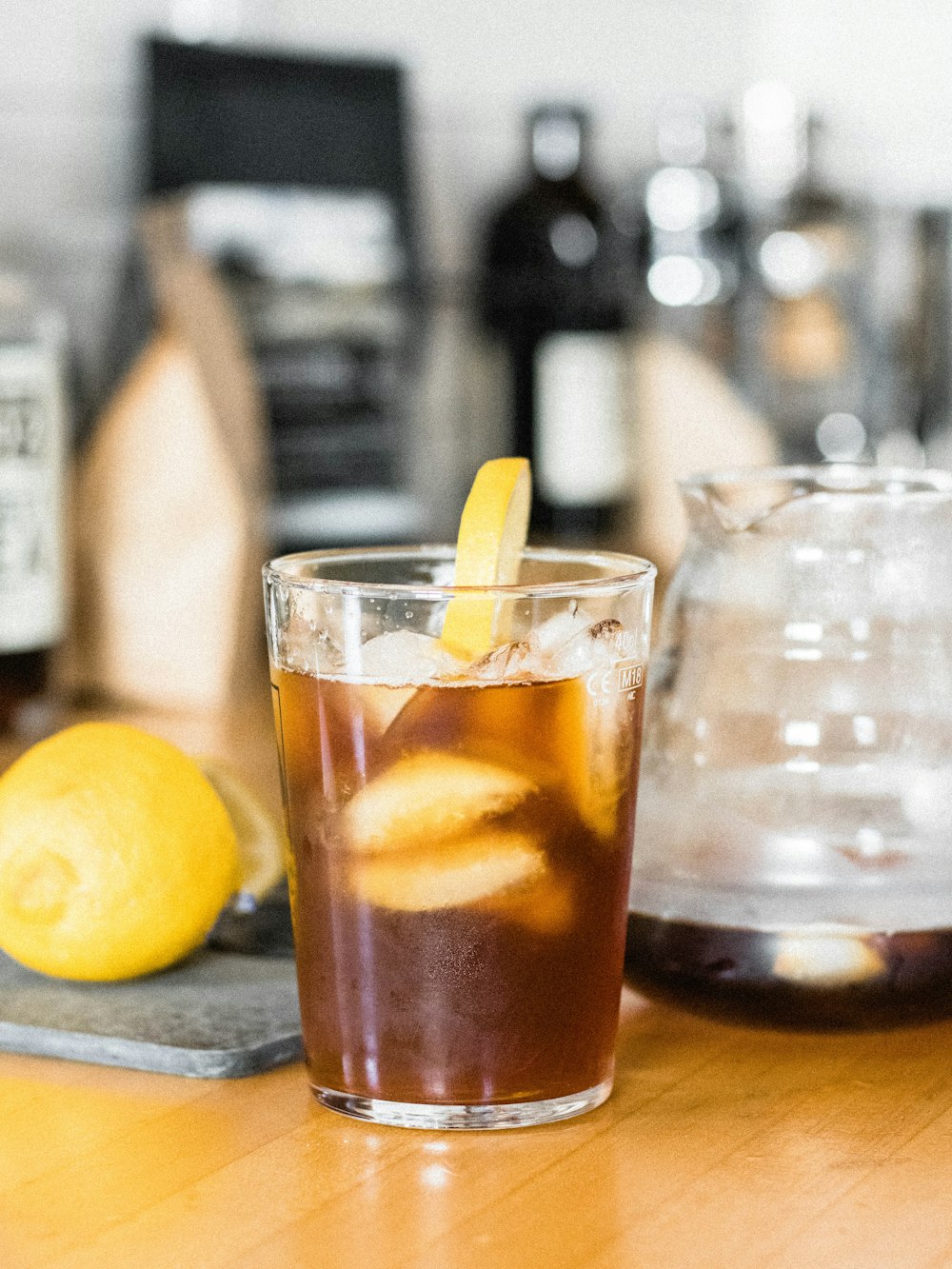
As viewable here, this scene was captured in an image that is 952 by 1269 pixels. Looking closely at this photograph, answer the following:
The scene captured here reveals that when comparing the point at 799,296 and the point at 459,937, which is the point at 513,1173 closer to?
the point at 459,937

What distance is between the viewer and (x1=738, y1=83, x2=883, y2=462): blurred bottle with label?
1874 mm

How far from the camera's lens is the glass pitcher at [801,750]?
1.57ft

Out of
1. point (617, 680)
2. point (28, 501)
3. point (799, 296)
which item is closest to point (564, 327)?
point (799, 296)

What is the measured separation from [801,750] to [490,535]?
0.13 m

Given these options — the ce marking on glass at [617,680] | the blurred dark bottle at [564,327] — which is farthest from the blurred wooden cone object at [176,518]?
the ce marking on glass at [617,680]

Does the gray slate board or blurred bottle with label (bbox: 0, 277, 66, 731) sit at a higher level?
blurred bottle with label (bbox: 0, 277, 66, 731)

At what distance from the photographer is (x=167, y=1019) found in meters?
0.49

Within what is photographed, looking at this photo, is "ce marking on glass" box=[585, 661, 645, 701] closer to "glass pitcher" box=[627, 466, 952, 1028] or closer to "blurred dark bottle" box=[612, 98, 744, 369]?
"glass pitcher" box=[627, 466, 952, 1028]

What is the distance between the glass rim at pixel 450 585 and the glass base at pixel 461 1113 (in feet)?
0.42

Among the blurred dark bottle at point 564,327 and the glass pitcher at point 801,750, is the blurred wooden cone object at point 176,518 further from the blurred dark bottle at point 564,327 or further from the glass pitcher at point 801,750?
the glass pitcher at point 801,750

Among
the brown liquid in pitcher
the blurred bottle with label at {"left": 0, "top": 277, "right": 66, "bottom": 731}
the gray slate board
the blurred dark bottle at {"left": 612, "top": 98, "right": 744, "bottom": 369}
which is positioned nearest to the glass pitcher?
the brown liquid in pitcher

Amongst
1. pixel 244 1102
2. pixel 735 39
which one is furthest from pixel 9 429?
pixel 735 39

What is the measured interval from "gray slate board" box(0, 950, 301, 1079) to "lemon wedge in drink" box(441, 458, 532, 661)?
135 millimetres

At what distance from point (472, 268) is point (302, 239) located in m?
0.32
